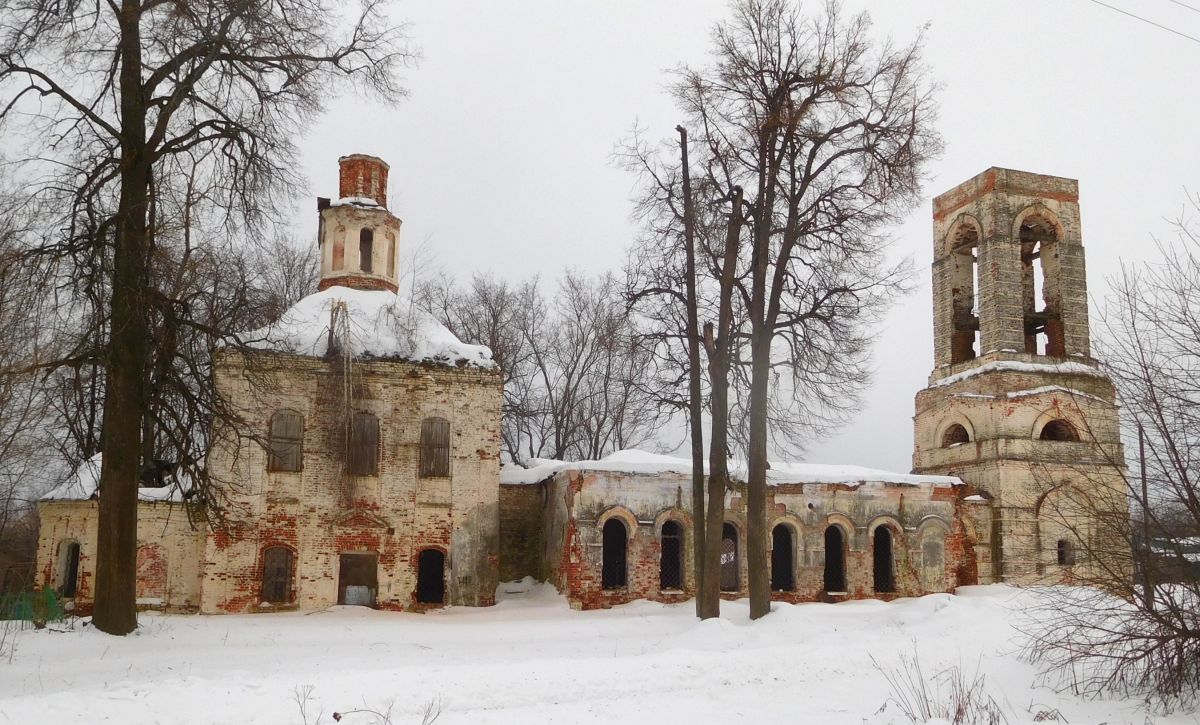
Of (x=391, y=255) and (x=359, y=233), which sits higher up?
(x=359, y=233)

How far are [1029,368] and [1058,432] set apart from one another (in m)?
2.50

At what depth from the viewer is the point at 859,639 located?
1478 cm

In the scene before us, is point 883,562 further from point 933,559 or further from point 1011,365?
point 1011,365

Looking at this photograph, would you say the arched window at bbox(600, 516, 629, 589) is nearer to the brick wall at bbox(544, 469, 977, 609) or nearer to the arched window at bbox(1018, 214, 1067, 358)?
the brick wall at bbox(544, 469, 977, 609)

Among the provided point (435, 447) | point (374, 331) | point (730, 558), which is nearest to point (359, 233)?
point (374, 331)

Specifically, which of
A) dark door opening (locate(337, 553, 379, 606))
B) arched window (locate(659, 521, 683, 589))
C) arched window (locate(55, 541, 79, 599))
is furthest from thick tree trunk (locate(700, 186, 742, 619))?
arched window (locate(55, 541, 79, 599))

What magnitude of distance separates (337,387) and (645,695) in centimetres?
1179

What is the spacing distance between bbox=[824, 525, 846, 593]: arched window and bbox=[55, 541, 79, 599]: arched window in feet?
56.1

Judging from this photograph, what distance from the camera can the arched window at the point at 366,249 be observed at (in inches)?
923

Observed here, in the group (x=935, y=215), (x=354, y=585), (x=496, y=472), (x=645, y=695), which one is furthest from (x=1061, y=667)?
(x=935, y=215)

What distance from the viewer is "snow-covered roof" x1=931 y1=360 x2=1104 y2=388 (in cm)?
2523

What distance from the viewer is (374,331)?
71.1 ft

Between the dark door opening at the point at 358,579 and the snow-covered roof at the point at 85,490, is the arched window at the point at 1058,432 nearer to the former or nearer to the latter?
the dark door opening at the point at 358,579

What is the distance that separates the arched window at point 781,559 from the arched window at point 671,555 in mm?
2417
